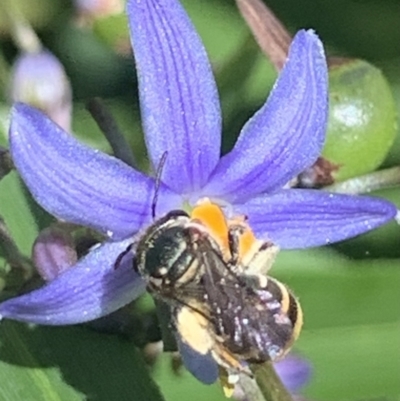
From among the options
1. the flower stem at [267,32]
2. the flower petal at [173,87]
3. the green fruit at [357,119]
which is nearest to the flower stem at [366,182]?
the green fruit at [357,119]

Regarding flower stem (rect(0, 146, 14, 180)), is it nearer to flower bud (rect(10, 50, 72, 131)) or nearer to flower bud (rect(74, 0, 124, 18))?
flower bud (rect(10, 50, 72, 131))

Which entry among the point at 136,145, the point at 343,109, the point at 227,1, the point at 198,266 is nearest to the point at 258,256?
the point at 198,266

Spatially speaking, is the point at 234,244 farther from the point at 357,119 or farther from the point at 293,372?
the point at 293,372

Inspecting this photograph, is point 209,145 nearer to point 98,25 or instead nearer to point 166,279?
point 166,279

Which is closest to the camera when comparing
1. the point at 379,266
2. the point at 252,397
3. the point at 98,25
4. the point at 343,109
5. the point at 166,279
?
the point at 166,279

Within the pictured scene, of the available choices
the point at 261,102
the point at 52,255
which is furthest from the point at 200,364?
the point at 261,102

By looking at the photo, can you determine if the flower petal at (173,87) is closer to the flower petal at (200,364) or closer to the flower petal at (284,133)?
the flower petal at (284,133)

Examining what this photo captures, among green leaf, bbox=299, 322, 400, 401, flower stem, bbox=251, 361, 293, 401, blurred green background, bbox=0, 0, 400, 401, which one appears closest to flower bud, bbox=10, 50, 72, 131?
blurred green background, bbox=0, 0, 400, 401
